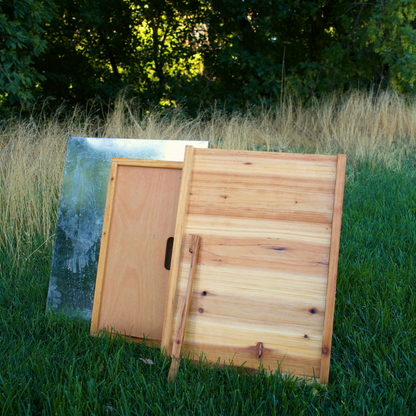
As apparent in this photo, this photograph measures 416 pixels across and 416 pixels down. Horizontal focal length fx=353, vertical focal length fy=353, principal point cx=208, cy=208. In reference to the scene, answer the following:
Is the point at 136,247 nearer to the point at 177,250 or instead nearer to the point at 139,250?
the point at 139,250

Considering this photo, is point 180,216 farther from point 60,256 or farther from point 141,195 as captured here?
point 60,256

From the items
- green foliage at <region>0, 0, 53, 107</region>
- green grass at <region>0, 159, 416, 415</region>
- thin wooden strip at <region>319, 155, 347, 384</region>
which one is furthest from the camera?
green foliage at <region>0, 0, 53, 107</region>

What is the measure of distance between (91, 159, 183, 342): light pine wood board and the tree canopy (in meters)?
7.49

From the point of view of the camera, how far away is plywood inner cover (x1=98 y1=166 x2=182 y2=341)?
89.7 inches

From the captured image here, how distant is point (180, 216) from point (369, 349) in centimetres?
134

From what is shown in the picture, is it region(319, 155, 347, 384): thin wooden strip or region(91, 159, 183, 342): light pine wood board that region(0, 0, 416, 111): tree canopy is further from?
region(319, 155, 347, 384): thin wooden strip

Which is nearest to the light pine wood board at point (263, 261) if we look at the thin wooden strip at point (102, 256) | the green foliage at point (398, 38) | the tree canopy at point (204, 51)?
the thin wooden strip at point (102, 256)

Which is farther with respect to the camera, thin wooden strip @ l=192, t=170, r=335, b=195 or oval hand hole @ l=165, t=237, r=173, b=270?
oval hand hole @ l=165, t=237, r=173, b=270

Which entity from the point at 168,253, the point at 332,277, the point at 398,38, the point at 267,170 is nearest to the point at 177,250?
the point at 168,253

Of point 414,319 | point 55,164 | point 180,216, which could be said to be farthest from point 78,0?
point 414,319

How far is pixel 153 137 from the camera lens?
5.41 metres

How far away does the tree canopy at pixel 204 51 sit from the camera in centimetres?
966

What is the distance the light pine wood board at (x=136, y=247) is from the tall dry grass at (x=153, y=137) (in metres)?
1.35

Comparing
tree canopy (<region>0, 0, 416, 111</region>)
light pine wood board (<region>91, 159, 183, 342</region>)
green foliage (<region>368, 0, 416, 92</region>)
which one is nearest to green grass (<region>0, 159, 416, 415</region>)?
light pine wood board (<region>91, 159, 183, 342</region>)
